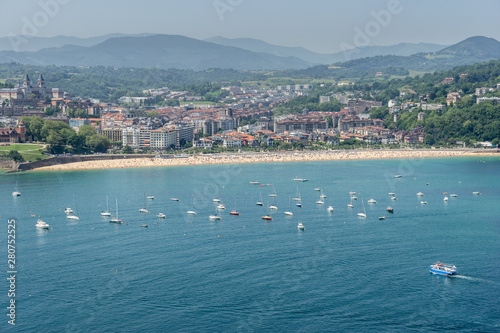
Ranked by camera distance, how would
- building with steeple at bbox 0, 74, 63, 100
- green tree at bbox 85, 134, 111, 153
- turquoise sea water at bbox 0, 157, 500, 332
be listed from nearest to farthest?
turquoise sea water at bbox 0, 157, 500, 332
green tree at bbox 85, 134, 111, 153
building with steeple at bbox 0, 74, 63, 100

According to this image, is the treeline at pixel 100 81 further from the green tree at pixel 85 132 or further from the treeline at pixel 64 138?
the treeline at pixel 64 138

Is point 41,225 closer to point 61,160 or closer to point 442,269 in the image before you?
point 442,269

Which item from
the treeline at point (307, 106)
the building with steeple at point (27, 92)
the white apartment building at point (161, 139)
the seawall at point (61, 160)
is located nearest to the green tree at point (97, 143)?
the seawall at point (61, 160)

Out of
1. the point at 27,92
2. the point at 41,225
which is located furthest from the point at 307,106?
the point at 41,225

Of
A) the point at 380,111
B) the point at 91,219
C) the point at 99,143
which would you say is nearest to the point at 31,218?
the point at 91,219

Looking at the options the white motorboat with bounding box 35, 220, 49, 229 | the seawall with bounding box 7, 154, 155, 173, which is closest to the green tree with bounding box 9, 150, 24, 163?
the seawall with bounding box 7, 154, 155, 173

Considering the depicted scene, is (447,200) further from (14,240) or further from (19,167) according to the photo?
(19,167)

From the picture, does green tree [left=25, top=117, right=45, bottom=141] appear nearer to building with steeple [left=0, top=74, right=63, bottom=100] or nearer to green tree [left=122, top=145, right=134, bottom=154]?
green tree [left=122, top=145, right=134, bottom=154]
